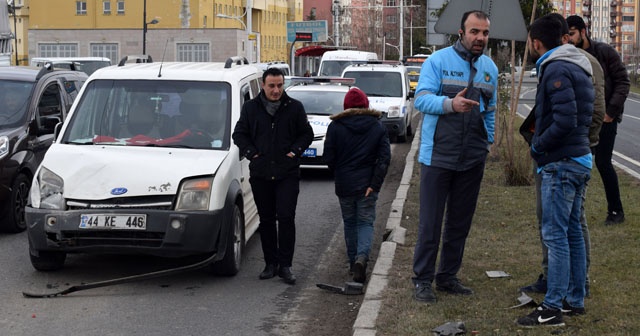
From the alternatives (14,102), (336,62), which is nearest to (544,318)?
(14,102)

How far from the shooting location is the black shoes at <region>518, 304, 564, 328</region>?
6.40 m

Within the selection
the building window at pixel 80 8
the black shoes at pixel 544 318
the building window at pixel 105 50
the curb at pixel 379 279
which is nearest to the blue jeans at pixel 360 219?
the curb at pixel 379 279

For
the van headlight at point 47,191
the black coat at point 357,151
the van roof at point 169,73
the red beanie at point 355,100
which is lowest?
the van headlight at point 47,191

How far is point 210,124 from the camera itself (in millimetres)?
9242

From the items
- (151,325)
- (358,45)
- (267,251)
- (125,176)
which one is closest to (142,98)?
(125,176)

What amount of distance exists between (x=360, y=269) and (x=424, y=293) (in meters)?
1.27

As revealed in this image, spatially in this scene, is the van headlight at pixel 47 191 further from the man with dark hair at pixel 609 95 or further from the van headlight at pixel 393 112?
the van headlight at pixel 393 112

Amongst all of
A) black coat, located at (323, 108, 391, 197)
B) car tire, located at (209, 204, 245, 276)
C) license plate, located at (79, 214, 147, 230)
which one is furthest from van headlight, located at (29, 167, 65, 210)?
black coat, located at (323, 108, 391, 197)

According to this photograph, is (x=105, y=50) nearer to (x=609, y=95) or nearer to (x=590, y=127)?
(x=609, y=95)

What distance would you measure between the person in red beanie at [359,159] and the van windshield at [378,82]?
52.4ft

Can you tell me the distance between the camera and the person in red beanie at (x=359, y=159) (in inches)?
336

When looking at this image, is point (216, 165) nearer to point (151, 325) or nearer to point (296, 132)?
point (296, 132)

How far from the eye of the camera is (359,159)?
8.52 m

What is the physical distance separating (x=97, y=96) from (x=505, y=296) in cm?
422
